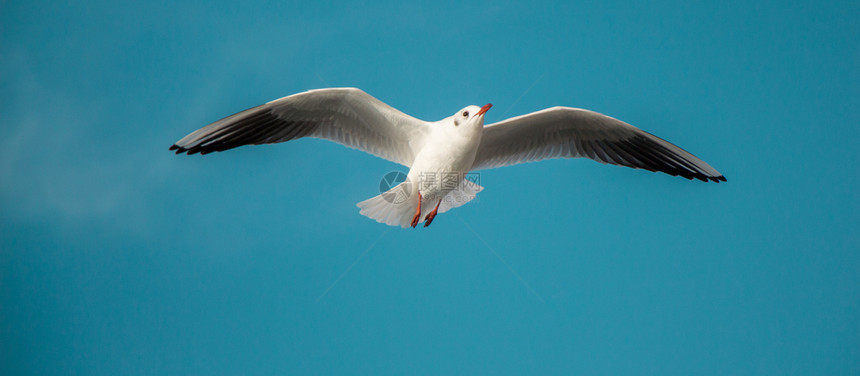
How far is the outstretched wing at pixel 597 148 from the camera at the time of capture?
17.0 ft

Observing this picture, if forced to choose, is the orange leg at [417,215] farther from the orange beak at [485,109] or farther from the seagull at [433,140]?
the orange beak at [485,109]

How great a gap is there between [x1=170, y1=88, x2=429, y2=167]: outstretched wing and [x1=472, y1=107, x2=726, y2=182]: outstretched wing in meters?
0.68

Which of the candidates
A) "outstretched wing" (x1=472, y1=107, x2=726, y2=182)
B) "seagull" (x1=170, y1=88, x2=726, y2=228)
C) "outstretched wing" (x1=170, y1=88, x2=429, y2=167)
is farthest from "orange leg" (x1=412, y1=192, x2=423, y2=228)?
"outstretched wing" (x1=472, y1=107, x2=726, y2=182)

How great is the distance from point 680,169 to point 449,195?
1879 millimetres

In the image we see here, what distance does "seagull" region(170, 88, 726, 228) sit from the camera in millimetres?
4660

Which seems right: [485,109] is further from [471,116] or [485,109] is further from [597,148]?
[597,148]

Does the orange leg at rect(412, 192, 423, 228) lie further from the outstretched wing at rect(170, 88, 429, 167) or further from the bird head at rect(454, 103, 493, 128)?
the bird head at rect(454, 103, 493, 128)

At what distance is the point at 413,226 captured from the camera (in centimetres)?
505

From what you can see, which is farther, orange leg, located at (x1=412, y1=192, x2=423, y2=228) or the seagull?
orange leg, located at (x1=412, y1=192, x2=423, y2=228)

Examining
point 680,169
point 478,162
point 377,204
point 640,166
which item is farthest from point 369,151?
point 680,169

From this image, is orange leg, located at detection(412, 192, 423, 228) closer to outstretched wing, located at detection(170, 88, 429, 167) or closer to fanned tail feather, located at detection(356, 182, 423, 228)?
fanned tail feather, located at detection(356, 182, 423, 228)

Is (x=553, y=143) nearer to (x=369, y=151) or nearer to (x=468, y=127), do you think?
(x=468, y=127)

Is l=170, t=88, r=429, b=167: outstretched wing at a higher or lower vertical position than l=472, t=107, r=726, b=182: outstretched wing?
lower

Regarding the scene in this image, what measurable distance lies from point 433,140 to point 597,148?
4.67 feet
